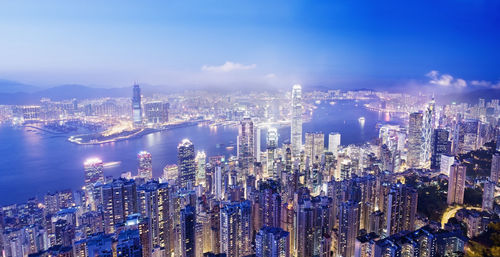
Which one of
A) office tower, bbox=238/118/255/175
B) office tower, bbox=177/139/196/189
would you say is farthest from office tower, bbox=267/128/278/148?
office tower, bbox=177/139/196/189

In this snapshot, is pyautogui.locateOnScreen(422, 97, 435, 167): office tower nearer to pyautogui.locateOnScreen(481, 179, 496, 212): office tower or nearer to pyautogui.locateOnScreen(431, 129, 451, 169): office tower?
pyautogui.locateOnScreen(431, 129, 451, 169): office tower

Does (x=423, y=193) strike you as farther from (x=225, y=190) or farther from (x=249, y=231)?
(x=225, y=190)

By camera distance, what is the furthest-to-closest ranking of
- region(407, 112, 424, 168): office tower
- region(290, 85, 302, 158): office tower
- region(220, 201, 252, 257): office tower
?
region(290, 85, 302, 158): office tower
region(407, 112, 424, 168): office tower
region(220, 201, 252, 257): office tower

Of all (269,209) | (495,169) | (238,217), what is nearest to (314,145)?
(495,169)

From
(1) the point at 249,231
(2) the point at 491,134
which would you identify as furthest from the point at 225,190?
(2) the point at 491,134

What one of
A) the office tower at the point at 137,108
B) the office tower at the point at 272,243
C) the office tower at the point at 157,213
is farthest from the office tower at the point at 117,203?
the office tower at the point at 137,108

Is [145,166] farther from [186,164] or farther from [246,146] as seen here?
[246,146]
